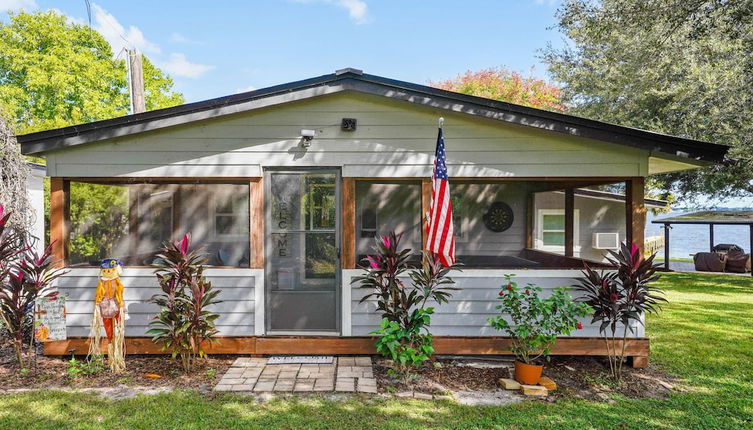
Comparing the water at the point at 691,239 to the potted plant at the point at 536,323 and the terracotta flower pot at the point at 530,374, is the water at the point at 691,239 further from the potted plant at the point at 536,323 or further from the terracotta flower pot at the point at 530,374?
the terracotta flower pot at the point at 530,374

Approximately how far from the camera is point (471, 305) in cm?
454

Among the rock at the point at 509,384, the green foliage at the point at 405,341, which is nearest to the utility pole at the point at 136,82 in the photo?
the green foliage at the point at 405,341

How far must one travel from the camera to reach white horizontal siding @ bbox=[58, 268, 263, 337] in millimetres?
4527

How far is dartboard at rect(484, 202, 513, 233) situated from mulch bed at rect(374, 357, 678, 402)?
3.16 m

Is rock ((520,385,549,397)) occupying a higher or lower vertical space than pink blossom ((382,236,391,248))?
lower

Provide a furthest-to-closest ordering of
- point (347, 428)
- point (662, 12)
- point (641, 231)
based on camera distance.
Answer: point (662, 12) < point (641, 231) < point (347, 428)

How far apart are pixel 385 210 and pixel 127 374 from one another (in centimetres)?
332

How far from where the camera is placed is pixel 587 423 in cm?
323

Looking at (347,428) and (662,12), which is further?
(662,12)

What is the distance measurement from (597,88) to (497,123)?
9.41 m

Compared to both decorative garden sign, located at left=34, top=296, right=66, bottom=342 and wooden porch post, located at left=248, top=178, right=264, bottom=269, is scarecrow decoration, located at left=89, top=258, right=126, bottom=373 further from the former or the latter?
wooden porch post, located at left=248, top=178, right=264, bottom=269

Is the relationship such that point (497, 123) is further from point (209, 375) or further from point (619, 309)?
point (209, 375)

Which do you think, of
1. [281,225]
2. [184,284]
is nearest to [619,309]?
[281,225]


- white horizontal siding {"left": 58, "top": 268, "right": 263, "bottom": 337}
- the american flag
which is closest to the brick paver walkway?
white horizontal siding {"left": 58, "top": 268, "right": 263, "bottom": 337}
